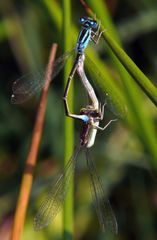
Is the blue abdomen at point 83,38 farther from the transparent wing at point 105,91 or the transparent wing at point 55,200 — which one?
the transparent wing at point 55,200

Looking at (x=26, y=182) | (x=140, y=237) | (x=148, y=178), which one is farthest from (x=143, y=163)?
(x=26, y=182)

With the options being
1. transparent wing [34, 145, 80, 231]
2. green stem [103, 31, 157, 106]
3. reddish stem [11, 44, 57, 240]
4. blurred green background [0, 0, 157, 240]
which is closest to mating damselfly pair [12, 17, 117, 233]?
transparent wing [34, 145, 80, 231]

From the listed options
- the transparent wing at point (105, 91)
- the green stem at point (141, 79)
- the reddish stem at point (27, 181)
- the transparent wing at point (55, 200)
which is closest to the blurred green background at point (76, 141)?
the transparent wing at point (55, 200)

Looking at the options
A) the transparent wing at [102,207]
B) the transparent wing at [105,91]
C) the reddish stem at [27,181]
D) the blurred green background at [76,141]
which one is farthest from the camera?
the blurred green background at [76,141]

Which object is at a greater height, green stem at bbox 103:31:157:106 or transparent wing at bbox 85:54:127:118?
transparent wing at bbox 85:54:127:118

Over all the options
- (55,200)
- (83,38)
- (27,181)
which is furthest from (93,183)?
(83,38)

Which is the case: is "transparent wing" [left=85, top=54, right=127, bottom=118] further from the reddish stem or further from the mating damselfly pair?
the reddish stem
